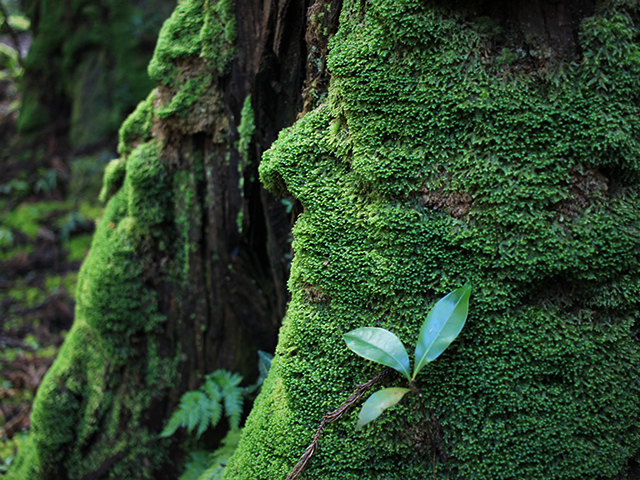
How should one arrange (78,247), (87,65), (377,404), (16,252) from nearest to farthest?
(377,404), (16,252), (78,247), (87,65)

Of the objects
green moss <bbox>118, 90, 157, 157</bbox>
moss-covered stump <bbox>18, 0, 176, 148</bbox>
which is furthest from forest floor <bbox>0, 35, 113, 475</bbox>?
green moss <bbox>118, 90, 157, 157</bbox>

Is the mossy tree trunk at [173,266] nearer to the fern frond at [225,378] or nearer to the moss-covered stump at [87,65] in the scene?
the fern frond at [225,378]

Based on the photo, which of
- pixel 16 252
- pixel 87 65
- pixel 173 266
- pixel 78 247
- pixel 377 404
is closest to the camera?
pixel 377 404

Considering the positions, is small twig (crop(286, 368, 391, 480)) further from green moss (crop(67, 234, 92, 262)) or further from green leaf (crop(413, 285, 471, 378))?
green moss (crop(67, 234, 92, 262))

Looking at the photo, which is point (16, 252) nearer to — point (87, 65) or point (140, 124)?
point (87, 65)

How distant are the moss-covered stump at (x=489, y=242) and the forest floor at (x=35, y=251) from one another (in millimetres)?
3626

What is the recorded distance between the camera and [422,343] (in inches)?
52.7

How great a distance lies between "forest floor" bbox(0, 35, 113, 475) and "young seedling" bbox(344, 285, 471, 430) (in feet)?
11.9

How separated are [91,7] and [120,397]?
25.5ft

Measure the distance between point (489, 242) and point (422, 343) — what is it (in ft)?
1.44

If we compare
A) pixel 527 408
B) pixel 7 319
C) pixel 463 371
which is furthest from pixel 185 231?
pixel 7 319

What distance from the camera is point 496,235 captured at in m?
1.40

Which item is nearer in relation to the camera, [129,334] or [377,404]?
[377,404]

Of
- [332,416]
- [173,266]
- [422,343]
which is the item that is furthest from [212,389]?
[422,343]
